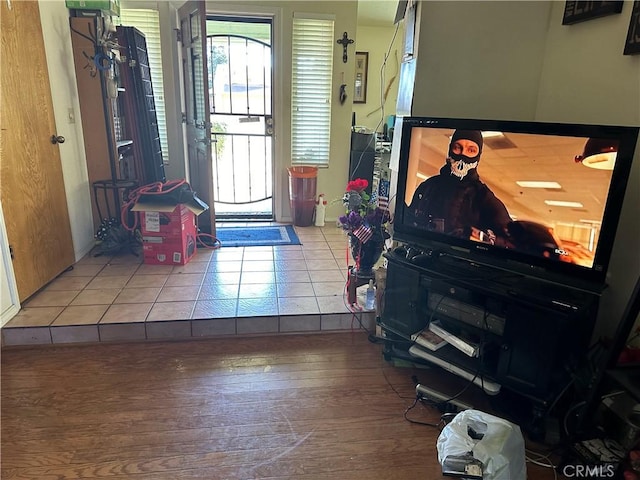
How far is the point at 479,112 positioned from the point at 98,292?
2.41 metres

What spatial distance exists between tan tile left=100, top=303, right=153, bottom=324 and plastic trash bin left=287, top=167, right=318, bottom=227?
1915 millimetres

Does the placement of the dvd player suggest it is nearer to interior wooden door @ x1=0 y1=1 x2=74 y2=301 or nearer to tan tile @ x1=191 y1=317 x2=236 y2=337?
tan tile @ x1=191 y1=317 x2=236 y2=337

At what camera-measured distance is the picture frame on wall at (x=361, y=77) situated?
516cm

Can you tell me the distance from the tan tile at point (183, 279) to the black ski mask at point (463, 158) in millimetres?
1746

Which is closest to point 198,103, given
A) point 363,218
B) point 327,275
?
point 327,275

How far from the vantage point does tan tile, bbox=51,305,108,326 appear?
2199 mm

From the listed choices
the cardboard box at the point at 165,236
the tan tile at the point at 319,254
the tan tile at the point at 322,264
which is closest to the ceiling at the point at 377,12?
the tan tile at the point at 319,254

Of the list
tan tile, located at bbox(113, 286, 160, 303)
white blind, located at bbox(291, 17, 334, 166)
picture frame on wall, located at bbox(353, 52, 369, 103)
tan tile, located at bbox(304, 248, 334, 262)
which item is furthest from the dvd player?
picture frame on wall, located at bbox(353, 52, 369, 103)

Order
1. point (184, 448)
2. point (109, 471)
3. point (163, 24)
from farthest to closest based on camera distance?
point (163, 24)
point (184, 448)
point (109, 471)

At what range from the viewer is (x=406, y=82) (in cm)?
217

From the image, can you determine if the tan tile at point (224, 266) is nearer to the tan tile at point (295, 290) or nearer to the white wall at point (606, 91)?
the tan tile at point (295, 290)

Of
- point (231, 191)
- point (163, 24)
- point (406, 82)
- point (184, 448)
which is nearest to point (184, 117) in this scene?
point (163, 24)

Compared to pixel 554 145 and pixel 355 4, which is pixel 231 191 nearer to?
pixel 355 4

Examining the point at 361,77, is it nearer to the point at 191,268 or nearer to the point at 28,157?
the point at 191,268
